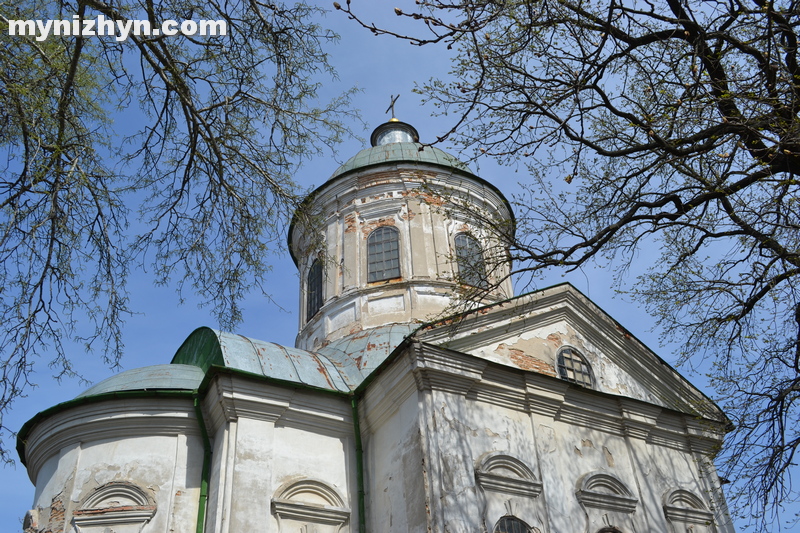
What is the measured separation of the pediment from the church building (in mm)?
31

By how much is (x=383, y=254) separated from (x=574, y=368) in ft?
13.3

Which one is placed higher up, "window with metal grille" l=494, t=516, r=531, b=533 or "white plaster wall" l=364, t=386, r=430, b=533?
"white plaster wall" l=364, t=386, r=430, b=533

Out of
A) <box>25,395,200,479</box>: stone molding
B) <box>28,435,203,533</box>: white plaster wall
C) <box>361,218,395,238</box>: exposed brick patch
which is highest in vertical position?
<box>361,218,395,238</box>: exposed brick patch

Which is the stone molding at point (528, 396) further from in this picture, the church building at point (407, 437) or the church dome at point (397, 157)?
the church dome at point (397, 157)

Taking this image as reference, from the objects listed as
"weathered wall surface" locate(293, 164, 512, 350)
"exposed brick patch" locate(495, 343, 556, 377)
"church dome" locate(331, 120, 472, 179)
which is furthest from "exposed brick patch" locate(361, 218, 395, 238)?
"exposed brick patch" locate(495, 343, 556, 377)

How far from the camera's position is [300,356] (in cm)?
999

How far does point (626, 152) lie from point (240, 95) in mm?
3437

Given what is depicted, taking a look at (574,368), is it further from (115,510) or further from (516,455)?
(115,510)

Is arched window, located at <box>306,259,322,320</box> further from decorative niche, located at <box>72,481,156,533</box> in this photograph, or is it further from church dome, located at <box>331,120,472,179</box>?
decorative niche, located at <box>72,481,156,533</box>

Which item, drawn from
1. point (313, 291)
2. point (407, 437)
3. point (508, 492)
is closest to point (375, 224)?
point (313, 291)

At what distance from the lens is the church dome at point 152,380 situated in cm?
899

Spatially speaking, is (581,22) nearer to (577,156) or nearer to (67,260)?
(577,156)

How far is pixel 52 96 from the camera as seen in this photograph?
4.93 m

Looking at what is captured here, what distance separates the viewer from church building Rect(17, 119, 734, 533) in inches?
314
